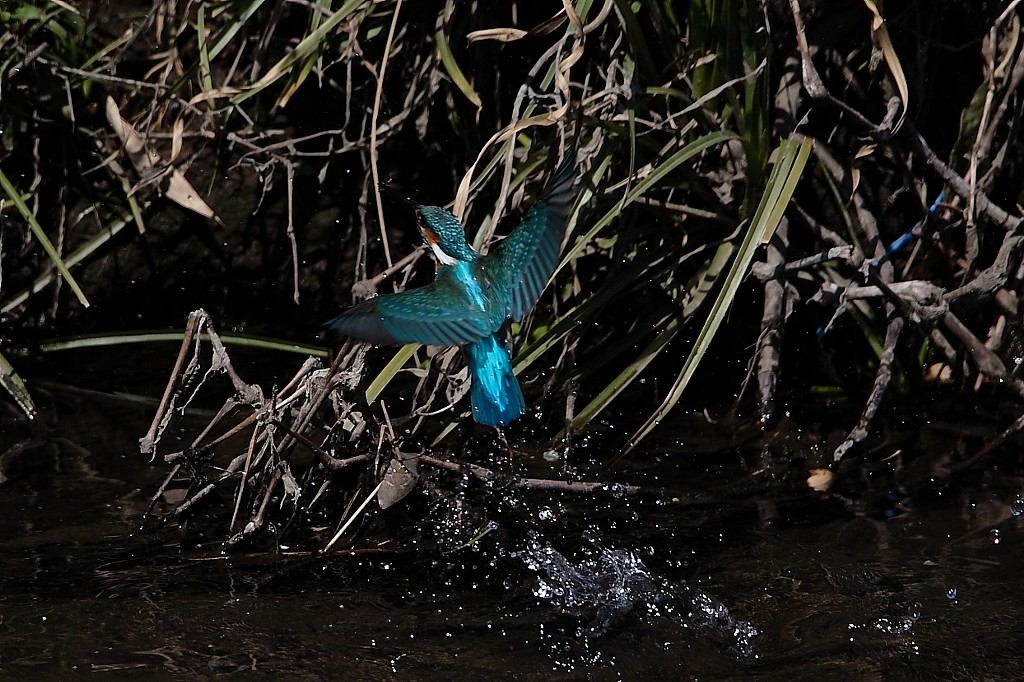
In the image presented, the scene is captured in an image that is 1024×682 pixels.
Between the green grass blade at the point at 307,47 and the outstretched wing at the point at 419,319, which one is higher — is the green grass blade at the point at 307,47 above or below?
above

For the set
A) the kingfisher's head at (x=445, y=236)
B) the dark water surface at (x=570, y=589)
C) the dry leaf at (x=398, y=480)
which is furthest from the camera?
the kingfisher's head at (x=445, y=236)

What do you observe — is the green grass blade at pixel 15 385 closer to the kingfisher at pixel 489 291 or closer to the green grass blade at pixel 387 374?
the green grass blade at pixel 387 374

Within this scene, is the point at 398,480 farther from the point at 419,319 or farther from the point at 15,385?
the point at 15,385

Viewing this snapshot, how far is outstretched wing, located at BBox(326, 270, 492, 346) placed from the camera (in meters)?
2.24

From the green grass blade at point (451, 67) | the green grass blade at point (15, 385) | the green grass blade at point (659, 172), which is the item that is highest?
the green grass blade at point (451, 67)

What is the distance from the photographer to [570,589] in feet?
7.59

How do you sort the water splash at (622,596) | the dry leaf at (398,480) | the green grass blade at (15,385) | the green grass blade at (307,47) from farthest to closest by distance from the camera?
the green grass blade at (15,385) < the green grass blade at (307,47) < the dry leaf at (398,480) < the water splash at (622,596)

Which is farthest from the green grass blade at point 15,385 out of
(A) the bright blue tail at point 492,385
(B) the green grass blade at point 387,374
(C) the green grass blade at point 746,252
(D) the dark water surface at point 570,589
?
(C) the green grass blade at point 746,252

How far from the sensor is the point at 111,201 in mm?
3438

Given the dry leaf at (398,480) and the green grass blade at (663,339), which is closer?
the dry leaf at (398,480)

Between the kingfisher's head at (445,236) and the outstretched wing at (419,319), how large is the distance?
0.21 ft

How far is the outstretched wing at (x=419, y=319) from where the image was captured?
2236 millimetres

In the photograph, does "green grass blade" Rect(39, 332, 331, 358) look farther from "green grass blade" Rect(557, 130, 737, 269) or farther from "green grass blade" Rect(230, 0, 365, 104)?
"green grass blade" Rect(557, 130, 737, 269)

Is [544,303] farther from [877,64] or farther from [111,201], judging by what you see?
[111,201]
